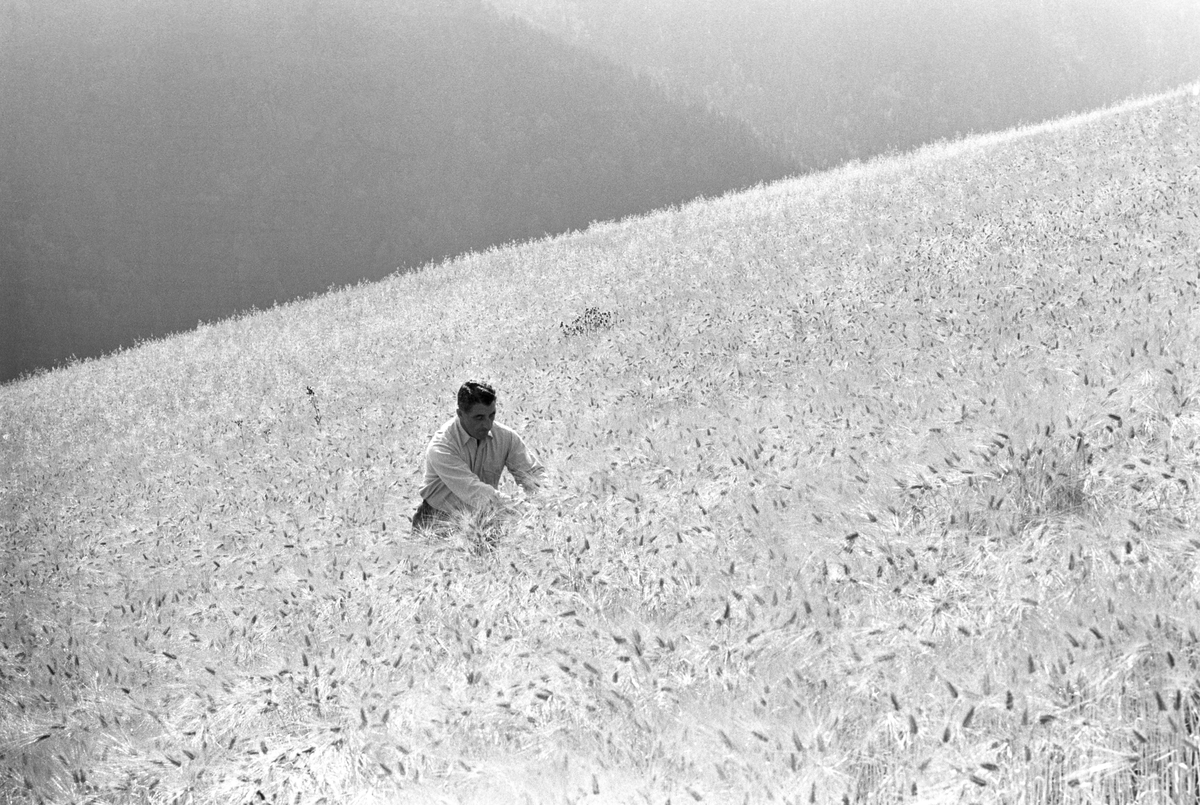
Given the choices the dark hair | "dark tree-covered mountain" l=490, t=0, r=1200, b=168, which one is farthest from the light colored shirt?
"dark tree-covered mountain" l=490, t=0, r=1200, b=168

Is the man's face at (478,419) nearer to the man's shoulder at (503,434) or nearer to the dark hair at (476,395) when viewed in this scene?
the dark hair at (476,395)

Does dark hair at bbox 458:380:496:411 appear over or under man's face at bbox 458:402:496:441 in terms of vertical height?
over

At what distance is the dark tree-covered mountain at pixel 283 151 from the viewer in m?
84.1

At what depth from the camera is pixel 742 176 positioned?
91438mm

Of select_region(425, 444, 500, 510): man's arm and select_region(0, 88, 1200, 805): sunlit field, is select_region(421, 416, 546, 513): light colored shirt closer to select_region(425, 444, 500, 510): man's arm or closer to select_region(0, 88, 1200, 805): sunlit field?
select_region(425, 444, 500, 510): man's arm

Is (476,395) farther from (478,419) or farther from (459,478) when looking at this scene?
(459,478)

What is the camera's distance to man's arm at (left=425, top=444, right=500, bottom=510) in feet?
19.4

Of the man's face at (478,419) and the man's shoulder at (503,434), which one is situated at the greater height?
the man's face at (478,419)

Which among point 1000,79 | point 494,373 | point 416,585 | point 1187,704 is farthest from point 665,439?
point 1000,79

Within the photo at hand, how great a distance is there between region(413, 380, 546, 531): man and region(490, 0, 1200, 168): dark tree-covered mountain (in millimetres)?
93517

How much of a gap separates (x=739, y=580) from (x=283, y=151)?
331 feet

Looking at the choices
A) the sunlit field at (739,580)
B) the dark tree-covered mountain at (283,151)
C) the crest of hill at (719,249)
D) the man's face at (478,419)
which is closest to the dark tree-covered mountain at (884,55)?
the dark tree-covered mountain at (283,151)

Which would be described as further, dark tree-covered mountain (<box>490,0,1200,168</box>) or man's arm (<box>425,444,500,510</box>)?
dark tree-covered mountain (<box>490,0,1200,168</box>)

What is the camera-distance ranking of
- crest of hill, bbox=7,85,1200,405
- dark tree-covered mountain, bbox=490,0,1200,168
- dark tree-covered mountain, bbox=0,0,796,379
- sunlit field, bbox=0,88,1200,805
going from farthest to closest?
dark tree-covered mountain, bbox=490,0,1200,168, dark tree-covered mountain, bbox=0,0,796,379, crest of hill, bbox=7,85,1200,405, sunlit field, bbox=0,88,1200,805
